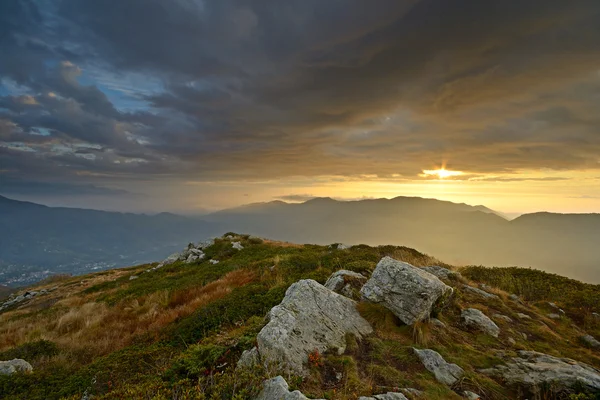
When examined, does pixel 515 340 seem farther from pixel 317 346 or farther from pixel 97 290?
pixel 97 290

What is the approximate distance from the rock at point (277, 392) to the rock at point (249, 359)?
2.86ft

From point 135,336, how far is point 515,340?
1460 centimetres

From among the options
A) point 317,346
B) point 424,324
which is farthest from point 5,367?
point 424,324

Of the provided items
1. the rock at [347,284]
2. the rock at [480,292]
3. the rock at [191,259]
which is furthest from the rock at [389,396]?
the rock at [191,259]

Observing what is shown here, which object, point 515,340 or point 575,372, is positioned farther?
point 515,340

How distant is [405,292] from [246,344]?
5.59m

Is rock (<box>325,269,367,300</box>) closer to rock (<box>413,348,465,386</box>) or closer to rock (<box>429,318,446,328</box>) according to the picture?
rock (<box>429,318,446,328</box>)

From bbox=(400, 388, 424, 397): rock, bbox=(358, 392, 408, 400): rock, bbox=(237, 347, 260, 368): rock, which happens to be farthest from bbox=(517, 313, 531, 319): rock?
bbox=(237, 347, 260, 368): rock

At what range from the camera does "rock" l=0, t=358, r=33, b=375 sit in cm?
820

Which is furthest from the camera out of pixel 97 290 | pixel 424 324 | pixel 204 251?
pixel 204 251

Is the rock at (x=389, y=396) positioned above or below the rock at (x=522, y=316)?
above

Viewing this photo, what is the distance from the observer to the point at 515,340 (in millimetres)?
9781

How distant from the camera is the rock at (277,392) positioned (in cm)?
483

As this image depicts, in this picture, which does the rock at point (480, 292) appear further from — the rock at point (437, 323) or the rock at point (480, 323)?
the rock at point (437, 323)
